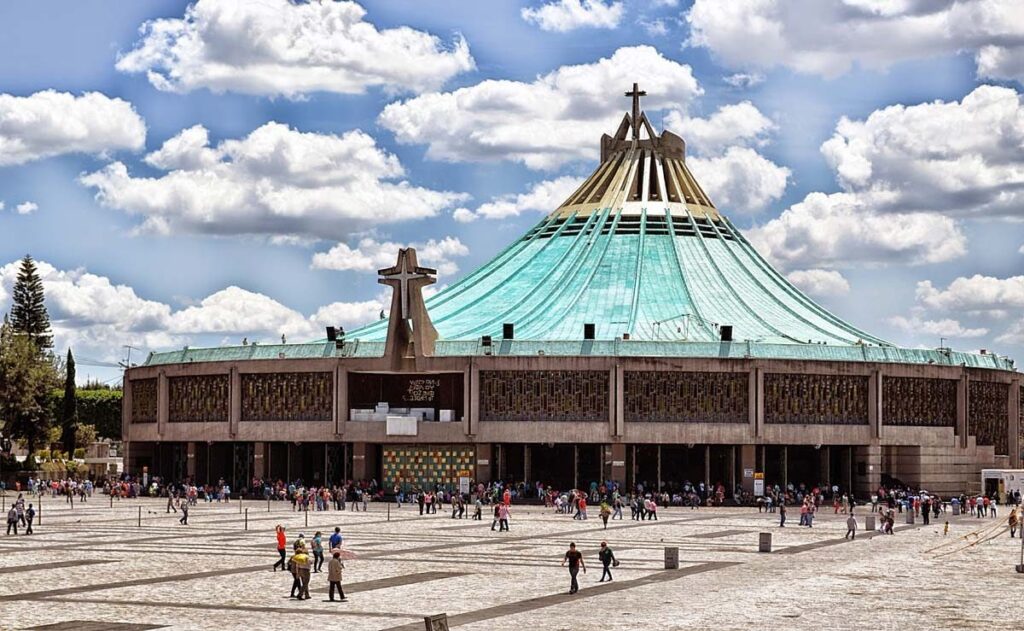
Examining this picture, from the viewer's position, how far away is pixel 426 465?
94750 millimetres

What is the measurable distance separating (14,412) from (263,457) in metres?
25.0

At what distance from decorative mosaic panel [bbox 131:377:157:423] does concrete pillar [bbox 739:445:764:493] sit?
3727 centimetres

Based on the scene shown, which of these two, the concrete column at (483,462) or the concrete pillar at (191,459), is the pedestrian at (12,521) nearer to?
the concrete column at (483,462)

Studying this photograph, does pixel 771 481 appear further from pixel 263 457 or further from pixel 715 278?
pixel 263 457

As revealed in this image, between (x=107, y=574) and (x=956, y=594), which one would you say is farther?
(x=107, y=574)

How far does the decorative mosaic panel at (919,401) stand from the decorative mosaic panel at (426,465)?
78.0ft

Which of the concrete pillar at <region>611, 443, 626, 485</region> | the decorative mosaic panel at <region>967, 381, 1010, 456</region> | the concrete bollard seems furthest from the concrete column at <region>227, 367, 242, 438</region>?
the concrete bollard

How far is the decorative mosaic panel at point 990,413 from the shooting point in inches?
3979

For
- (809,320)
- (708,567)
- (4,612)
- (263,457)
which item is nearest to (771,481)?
(809,320)

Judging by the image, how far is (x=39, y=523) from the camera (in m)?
65.8

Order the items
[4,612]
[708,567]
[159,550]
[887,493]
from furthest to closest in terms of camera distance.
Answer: [887,493] < [159,550] < [708,567] < [4,612]

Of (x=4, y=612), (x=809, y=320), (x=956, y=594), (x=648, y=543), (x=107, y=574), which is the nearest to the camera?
(x=4, y=612)

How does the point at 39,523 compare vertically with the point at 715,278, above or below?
below

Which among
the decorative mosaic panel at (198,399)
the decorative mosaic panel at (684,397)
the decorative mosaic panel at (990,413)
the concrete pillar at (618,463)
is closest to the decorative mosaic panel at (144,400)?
the decorative mosaic panel at (198,399)
